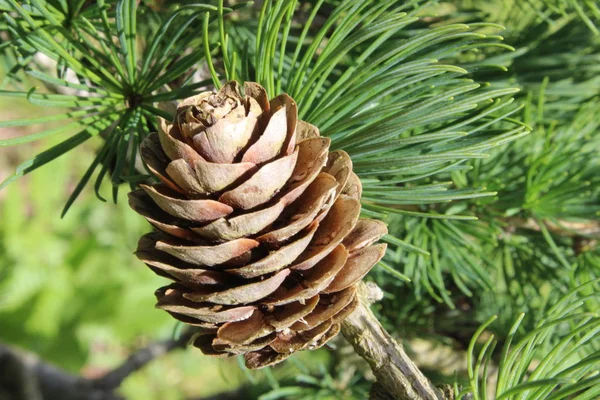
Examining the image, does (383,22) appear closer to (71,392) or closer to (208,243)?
(208,243)

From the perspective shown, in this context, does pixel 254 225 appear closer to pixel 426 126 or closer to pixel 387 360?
pixel 387 360

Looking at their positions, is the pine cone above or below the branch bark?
above

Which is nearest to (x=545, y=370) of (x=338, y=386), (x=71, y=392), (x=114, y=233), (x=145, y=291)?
(x=338, y=386)

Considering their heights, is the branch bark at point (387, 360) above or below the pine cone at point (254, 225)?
below

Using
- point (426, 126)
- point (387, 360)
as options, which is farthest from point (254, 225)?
point (426, 126)
